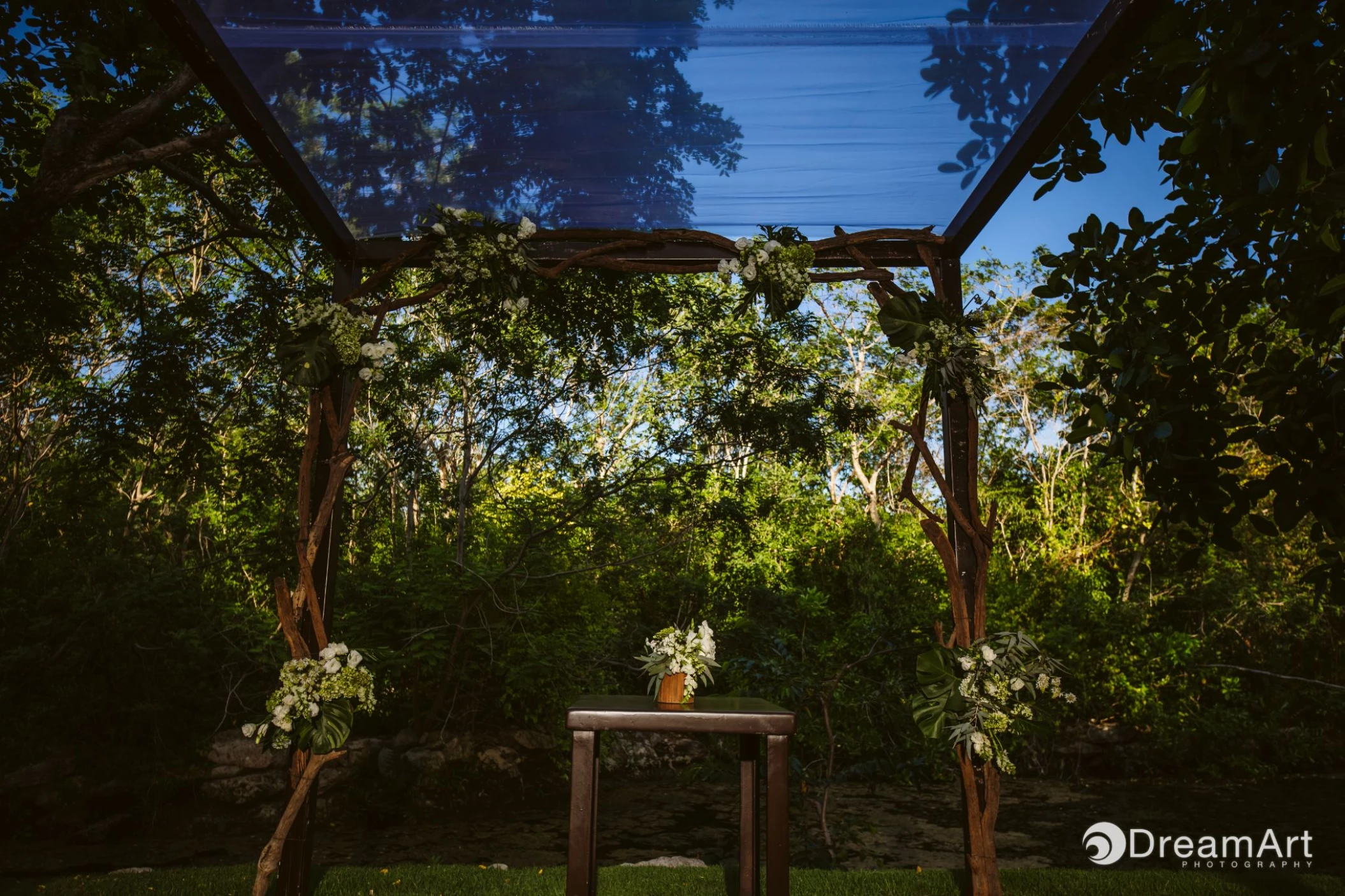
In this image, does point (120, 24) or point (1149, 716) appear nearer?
point (120, 24)

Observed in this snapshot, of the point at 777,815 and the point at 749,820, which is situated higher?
the point at 777,815

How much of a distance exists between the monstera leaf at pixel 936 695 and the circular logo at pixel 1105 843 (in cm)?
423

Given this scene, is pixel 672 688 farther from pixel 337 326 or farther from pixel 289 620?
pixel 337 326

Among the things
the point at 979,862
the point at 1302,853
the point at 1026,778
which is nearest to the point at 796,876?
the point at 979,862

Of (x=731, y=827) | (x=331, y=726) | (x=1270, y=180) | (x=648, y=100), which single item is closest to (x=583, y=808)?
(x=331, y=726)

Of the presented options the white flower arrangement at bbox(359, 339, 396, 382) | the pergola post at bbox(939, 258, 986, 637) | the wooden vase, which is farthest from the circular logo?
the white flower arrangement at bbox(359, 339, 396, 382)

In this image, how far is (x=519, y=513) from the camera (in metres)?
7.54

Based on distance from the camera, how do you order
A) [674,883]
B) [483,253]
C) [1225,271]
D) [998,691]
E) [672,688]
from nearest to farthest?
[998,691], [672,688], [1225,271], [483,253], [674,883]

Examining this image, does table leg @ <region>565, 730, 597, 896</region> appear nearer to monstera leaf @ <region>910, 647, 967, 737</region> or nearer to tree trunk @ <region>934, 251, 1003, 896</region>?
monstera leaf @ <region>910, 647, 967, 737</region>

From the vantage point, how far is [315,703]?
257 cm

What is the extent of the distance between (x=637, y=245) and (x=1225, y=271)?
1.94m

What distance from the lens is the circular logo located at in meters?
6.00

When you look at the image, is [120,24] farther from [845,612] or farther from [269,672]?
[845,612]

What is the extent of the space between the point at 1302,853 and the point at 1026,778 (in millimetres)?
2956
